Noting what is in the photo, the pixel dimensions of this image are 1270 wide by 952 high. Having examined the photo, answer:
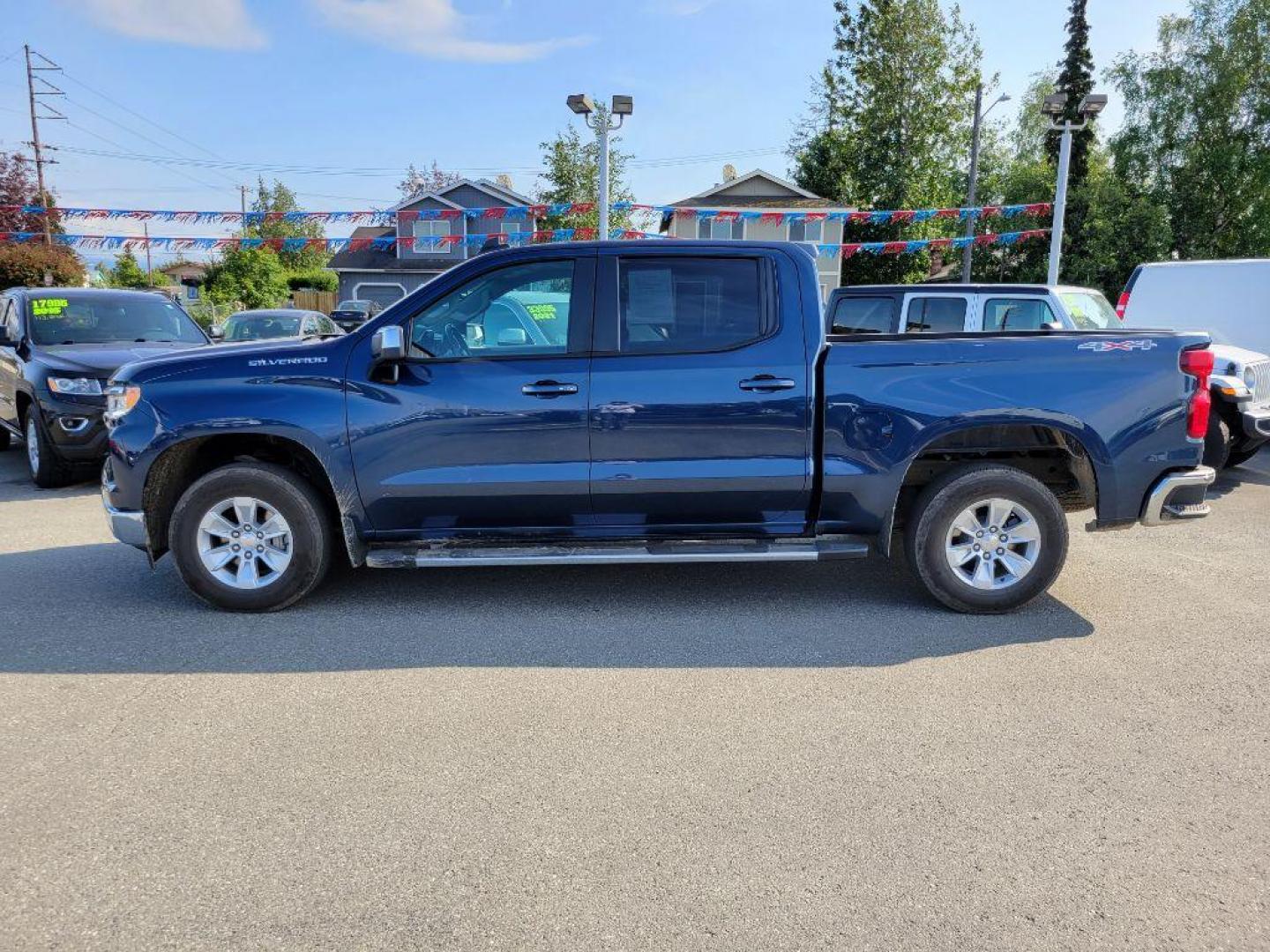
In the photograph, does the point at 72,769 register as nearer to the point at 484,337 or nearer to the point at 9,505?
the point at 484,337

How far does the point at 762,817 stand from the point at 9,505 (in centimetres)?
770

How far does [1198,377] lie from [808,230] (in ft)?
131

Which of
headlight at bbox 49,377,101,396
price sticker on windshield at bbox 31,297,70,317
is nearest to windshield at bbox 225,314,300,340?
price sticker on windshield at bbox 31,297,70,317

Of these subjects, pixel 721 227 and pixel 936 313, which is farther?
pixel 721 227

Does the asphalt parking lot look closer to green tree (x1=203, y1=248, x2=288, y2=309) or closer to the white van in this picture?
the white van

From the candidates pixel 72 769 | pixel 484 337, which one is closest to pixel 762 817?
pixel 72 769

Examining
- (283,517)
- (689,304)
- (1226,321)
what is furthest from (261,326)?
(1226,321)

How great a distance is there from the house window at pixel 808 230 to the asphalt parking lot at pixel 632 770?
3892 centimetres

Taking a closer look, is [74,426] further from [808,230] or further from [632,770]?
[808,230]

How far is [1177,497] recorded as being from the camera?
15.9 ft

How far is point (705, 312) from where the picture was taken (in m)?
4.88

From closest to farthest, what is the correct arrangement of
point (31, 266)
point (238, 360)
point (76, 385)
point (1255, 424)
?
1. point (238, 360)
2. point (76, 385)
3. point (1255, 424)
4. point (31, 266)

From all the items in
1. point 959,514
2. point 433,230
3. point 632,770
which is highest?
point 433,230

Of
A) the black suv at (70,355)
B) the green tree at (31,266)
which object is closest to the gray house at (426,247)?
the green tree at (31,266)
